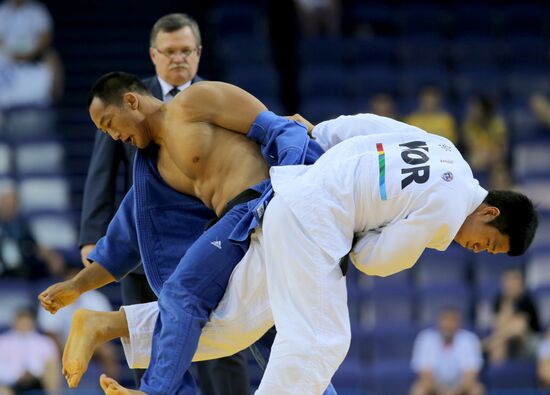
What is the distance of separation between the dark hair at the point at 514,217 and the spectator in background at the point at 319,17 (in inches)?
289

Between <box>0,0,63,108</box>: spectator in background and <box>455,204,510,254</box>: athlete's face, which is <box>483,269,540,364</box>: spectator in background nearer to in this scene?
<box>0,0,63,108</box>: spectator in background

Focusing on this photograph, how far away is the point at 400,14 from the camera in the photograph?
12.2m

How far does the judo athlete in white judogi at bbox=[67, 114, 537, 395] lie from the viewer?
14.6 feet

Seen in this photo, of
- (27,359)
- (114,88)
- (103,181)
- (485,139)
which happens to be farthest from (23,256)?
(114,88)

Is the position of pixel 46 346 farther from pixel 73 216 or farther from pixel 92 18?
pixel 92 18

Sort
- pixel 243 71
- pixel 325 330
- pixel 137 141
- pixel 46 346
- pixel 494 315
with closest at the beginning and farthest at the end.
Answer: pixel 325 330 < pixel 137 141 < pixel 46 346 < pixel 494 315 < pixel 243 71

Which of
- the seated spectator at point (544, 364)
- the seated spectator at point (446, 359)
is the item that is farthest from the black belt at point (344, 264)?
the seated spectator at point (544, 364)

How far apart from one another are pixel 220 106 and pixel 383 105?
612 cm

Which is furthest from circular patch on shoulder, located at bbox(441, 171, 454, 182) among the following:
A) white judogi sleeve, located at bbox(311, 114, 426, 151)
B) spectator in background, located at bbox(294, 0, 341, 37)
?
spectator in background, located at bbox(294, 0, 341, 37)

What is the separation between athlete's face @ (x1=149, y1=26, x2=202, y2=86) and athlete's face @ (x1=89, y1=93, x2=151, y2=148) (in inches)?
29.4

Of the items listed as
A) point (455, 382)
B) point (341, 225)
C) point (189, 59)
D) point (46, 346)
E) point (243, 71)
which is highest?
Answer: point (189, 59)

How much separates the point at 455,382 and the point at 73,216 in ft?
11.0

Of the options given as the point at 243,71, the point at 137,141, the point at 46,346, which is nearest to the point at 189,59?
the point at 137,141

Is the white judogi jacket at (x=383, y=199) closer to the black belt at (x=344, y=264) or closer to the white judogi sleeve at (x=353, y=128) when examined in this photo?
the black belt at (x=344, y=264)
